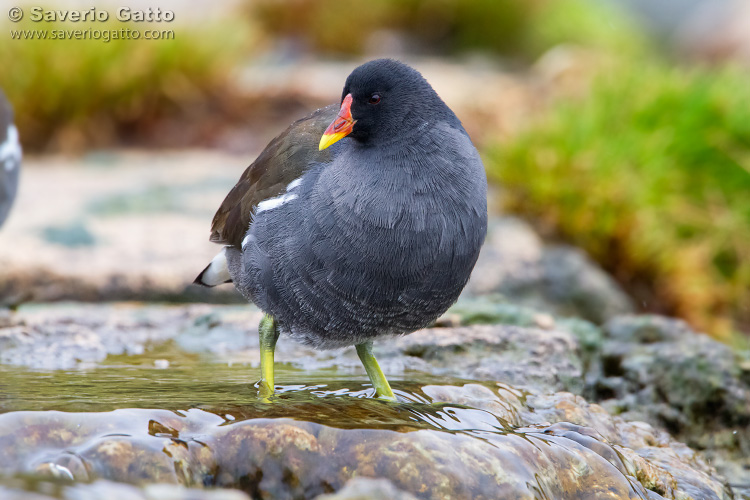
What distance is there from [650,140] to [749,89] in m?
1.72

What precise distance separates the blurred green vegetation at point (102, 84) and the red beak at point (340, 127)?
5920mm

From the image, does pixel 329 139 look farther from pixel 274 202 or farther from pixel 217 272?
pixel 217 272

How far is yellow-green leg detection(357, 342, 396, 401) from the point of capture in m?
3.37

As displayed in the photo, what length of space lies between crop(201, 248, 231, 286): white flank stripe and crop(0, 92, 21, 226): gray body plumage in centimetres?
216

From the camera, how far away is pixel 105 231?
620 centimetres

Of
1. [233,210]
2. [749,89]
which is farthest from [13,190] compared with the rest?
[749,89]

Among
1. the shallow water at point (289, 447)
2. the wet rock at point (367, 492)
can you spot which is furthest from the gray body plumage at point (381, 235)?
the wet rock at point (367, 492)

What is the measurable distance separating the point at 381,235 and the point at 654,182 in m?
5.03

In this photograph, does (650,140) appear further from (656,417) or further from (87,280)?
(87,280)

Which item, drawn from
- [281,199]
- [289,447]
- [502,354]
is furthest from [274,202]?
[502,354]

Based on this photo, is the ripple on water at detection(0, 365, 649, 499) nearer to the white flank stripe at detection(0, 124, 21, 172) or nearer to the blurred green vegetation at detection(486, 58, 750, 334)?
the white flank stripe at detection(0, 124, 21, 172)

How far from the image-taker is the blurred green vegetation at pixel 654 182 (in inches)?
272

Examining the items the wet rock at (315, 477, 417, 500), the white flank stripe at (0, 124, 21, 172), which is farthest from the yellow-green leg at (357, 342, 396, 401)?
the white flank stripe at (0, 124, 21, 172)

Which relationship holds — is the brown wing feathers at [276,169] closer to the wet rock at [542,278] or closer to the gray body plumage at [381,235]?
the gray body plumage at [381,235]
